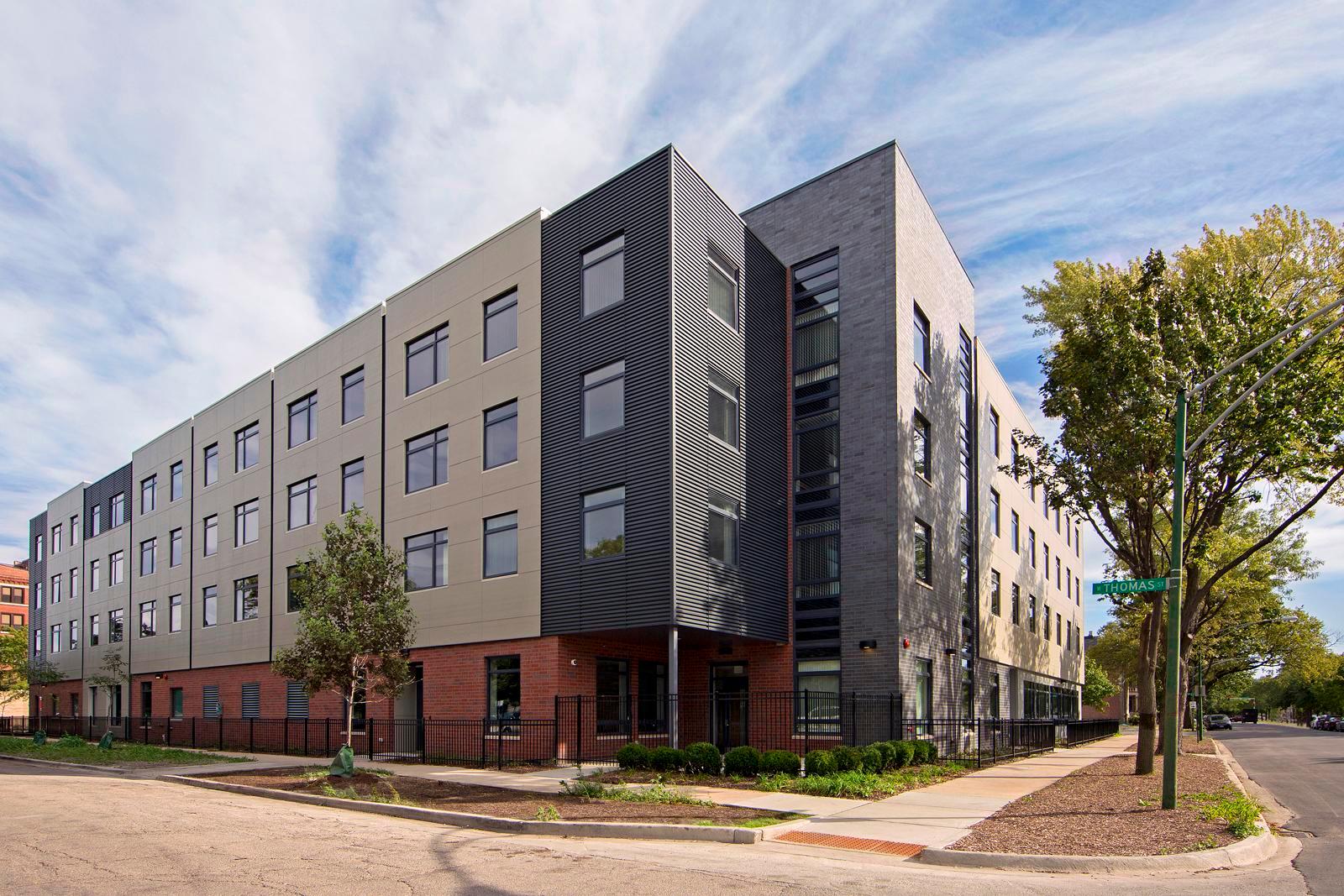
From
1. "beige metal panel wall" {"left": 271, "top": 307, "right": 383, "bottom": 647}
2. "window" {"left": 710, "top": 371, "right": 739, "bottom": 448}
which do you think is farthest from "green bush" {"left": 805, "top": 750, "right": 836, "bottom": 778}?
"beige metal panel wall" {"left": 271, "top": 307, "right": 383, "bottom": 647}

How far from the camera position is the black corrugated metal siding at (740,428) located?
75.2ft

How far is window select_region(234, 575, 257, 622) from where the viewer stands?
3612 cm

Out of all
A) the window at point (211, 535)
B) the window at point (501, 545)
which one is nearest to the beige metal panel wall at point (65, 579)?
the window at point (211, 535)

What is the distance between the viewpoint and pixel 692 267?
950 inches

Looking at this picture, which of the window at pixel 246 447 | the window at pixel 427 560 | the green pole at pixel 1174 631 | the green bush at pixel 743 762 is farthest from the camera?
the window at pixel 246 447

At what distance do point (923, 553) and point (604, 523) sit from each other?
1017 centimetres

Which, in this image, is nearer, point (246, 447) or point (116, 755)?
point (116, 755)

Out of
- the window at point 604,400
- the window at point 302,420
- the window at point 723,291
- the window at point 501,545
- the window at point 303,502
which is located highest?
the window at point 723,291

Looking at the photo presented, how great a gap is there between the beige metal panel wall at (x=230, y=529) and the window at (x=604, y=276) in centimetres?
1750

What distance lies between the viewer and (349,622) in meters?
22.4

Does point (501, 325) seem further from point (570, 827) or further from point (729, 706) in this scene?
point (570, 827)

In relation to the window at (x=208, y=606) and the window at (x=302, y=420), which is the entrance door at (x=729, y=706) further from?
the window at (x=208, y=606)

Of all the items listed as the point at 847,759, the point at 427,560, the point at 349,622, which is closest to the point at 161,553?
the point at 427,560

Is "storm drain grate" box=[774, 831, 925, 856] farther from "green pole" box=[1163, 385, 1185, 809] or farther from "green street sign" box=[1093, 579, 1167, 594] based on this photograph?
"green street sign" box=[1093, 579, 1167, 594]
